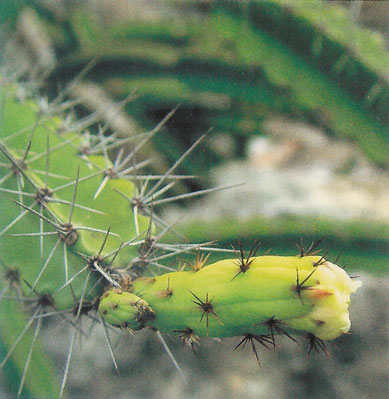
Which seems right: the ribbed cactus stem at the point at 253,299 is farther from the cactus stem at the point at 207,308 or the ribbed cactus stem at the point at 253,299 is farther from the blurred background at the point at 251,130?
the blurred background at the point at 251,130

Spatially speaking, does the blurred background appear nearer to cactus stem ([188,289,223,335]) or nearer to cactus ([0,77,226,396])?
cactus ([0,77,226,396])

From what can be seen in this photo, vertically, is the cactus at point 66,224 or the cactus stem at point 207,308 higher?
the cactus stem at point 207,308

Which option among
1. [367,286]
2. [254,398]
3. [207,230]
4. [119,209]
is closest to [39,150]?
[119,209]

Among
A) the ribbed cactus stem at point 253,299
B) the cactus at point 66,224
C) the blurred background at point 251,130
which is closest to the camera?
the ribbed cactus stem at point 253,299

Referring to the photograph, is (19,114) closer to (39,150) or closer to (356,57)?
(39,150)

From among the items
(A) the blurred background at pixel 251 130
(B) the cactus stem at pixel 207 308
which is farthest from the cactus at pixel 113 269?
(A) the blurred background at pixel 251 130

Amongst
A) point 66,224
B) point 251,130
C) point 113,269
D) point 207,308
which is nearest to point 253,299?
point 207,308
